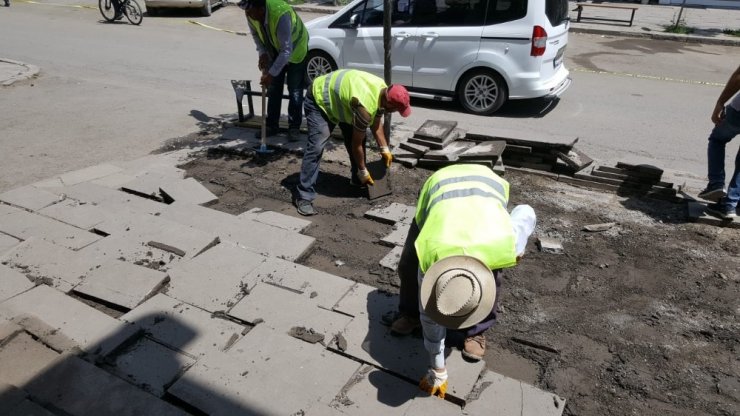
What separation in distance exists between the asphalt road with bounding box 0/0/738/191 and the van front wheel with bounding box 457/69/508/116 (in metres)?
0.23

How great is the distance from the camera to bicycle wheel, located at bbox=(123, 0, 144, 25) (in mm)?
15405

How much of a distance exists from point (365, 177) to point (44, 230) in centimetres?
300

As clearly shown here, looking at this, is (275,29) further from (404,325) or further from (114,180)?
(404,325)

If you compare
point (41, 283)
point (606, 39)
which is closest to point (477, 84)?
point (41, 283)

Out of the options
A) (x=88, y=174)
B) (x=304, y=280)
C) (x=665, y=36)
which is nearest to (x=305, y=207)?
(x=304, y=280)

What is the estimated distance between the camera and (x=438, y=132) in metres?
6.11

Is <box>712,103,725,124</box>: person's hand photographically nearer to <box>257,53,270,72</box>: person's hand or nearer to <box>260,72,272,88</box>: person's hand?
<box>260,72,272,88</box>: person's hand

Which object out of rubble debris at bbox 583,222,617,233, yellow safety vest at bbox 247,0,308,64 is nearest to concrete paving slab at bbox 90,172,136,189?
yellow safety vest at bbox 247,0,308,64

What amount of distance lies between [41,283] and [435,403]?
309 centimetres

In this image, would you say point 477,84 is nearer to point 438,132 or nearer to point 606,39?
point 438,132

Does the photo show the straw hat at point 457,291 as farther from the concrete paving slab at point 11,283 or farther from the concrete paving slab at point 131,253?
the concrete paving slab at point 11,283

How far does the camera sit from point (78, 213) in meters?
4.83

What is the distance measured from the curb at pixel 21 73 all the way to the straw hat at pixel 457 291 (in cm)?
1031

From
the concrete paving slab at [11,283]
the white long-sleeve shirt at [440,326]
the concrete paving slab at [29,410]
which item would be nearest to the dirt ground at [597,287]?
the white long-sleeve shirt at [440,326]
